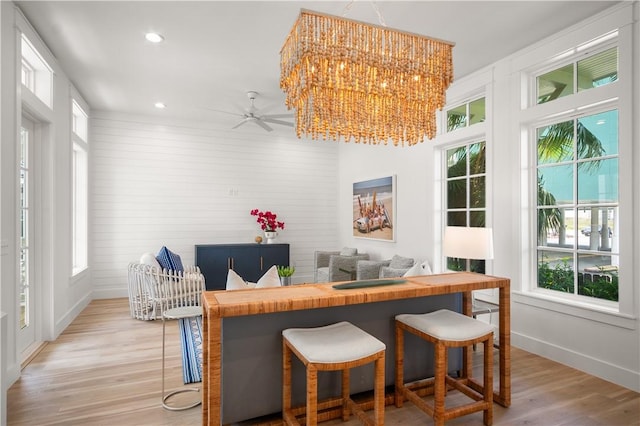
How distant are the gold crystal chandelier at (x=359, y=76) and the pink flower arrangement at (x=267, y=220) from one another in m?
4.03

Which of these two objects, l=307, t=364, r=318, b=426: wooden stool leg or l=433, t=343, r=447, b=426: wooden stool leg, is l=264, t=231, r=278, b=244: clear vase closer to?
l=433, t=343, r=447, b=426: wooden stool leg

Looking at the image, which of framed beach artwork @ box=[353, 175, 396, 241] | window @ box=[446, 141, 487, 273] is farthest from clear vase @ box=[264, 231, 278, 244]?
window @ box=[446, 141, 487, 273]

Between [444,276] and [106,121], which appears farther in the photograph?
[106,121]

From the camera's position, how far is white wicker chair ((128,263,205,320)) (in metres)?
4.50

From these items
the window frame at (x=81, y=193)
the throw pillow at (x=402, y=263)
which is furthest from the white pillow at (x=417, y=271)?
the window frame at (x=81, y=193)

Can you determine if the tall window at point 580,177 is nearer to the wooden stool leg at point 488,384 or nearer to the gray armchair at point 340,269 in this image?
the wooden stool leg at point 488,384

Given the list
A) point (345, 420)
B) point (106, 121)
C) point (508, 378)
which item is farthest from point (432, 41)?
point (106, 121)

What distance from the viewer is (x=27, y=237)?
361 centimetres

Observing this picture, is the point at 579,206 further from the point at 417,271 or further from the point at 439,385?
the point at 439,385

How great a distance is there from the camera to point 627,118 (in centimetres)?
282

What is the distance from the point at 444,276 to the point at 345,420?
4.19 feet

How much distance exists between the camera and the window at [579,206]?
9.98ft

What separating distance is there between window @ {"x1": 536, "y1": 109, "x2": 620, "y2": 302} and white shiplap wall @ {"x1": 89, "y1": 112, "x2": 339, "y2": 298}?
4.13 metres

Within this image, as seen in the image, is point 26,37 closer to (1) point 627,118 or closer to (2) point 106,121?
(2) point 106,121
